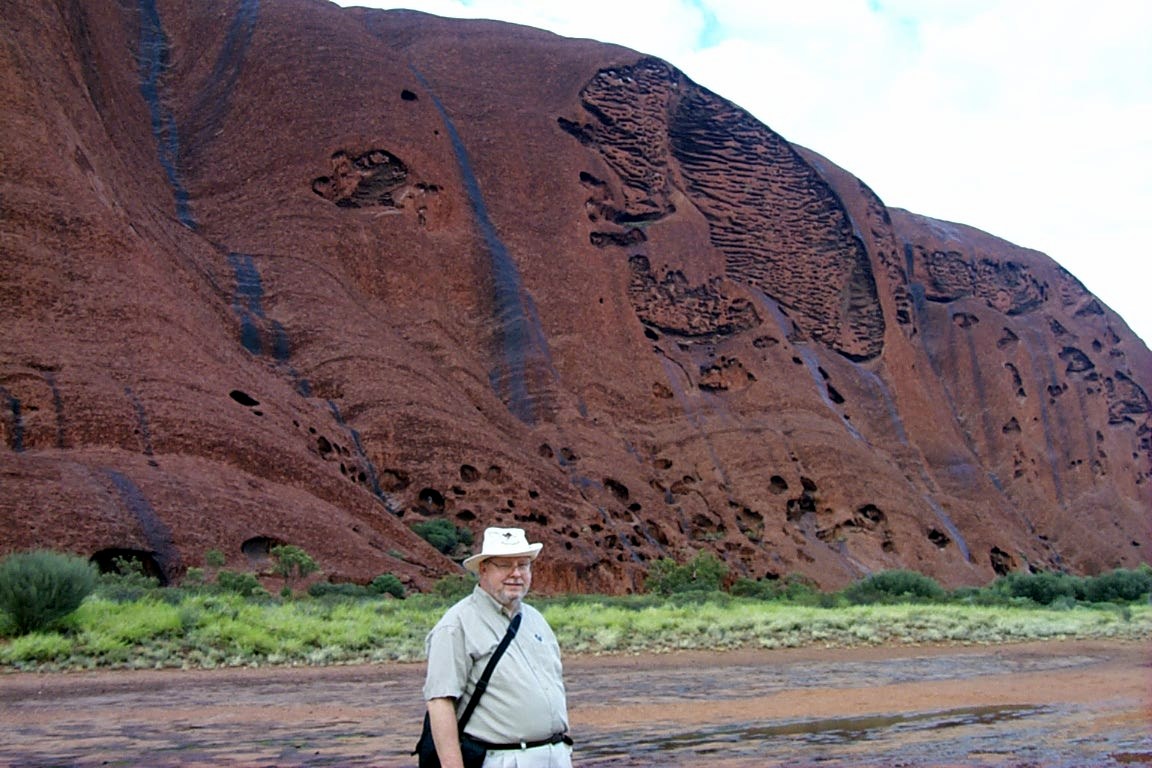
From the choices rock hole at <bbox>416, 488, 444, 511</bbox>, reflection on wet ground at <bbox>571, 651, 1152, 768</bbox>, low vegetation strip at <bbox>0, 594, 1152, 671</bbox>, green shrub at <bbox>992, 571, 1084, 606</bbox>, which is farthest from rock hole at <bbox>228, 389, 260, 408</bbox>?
green shrub at <bbox>992, 571, 1084, 606</bbox>

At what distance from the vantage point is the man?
4.89 metres

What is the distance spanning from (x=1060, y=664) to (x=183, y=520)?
19.6 meters

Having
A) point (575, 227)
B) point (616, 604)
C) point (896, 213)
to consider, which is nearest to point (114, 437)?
point (616, 604)

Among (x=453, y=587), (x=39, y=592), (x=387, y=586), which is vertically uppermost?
(x=39, y=592)

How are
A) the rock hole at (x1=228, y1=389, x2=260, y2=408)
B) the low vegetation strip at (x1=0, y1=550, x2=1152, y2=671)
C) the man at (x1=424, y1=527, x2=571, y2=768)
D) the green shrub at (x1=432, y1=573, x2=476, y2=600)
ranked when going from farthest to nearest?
1. the rock hole at (x1=228, y1=389, x2=260, y2=408)
2. the green shrub at (x1=432, y1=573, x2=476, y2=600)
3. the low vegetation strip at (x1=0, y1=550, x2=1152, y2=671)
4. the man at (x1=424, y1=527, x2=571, y2=768)

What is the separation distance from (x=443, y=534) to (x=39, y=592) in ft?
72.4

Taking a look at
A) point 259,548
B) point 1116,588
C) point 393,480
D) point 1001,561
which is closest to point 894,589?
point 1116,588

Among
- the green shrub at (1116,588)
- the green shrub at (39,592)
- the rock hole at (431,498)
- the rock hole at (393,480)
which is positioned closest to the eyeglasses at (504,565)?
the green shrub at (39,592)

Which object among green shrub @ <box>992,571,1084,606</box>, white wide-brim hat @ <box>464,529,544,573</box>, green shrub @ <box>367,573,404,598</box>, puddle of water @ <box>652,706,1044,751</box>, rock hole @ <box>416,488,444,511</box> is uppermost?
white wide-brim hat @ <box>464,529,544,573</box>

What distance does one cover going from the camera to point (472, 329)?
51.9m

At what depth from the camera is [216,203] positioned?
51.2 meters

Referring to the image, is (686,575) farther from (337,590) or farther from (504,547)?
(504,547)

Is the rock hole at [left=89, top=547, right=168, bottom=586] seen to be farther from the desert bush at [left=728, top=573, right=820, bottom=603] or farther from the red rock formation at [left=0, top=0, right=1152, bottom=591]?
the desert bush at [left=728, top=573, right=820, bottom=603]

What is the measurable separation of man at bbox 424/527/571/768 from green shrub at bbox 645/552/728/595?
32.8 metres
